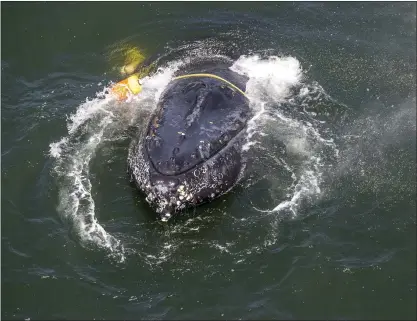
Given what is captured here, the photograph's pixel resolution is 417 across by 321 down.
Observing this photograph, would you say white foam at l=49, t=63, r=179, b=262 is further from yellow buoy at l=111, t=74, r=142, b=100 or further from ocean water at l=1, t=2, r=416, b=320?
yellow buoy at l=111, t=74, r=142, b=100

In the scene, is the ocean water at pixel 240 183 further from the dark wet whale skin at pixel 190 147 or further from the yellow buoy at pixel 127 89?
the dark wet whale skin at pixel 190 147

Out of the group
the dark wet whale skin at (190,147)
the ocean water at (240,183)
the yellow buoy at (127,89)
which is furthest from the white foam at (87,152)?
the dark wet whale skin at (190,147)

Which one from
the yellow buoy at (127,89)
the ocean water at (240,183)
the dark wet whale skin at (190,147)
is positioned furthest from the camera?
the yellow buoy at (127,89)

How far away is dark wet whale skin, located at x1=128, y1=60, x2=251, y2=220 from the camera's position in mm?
16312

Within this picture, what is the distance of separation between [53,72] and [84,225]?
8.50m

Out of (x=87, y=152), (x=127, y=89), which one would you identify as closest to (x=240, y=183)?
(x=87, y=152)

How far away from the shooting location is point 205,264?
51.5ft

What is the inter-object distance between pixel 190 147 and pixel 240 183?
238 centimetres

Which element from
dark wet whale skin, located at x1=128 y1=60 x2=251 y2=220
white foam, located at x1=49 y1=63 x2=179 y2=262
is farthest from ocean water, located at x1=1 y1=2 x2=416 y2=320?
dark wet whale skin, located at x1=128 y1=60 x2=251 y2=220

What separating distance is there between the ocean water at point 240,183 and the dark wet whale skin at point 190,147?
2.28 feet

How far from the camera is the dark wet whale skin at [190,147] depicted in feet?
53.5

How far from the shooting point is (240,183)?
17859 mm

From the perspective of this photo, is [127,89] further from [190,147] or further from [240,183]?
[240,183]

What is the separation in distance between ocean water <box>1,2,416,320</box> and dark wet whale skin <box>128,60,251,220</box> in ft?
2.28
